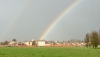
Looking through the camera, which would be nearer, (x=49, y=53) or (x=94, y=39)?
(x=49, y=53)

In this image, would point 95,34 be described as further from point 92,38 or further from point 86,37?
point 86,37

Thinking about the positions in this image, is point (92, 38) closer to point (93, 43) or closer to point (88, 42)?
point (93, 43)

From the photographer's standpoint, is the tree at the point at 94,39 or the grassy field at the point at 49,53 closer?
the grassy field at the point at 49,53

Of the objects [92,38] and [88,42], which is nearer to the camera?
[92,38]

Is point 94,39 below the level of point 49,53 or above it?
above

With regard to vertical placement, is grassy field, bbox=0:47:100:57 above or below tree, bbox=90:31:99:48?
below

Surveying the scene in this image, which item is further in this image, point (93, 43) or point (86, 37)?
point (86, 37)

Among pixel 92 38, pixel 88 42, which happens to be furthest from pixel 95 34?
pixel 88 42

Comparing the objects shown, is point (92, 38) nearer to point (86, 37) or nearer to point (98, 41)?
point (98, 41)

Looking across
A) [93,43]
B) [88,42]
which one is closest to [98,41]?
[93,43]

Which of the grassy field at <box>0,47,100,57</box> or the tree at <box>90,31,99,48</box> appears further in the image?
the tree at <box>90,31,99,48</box>

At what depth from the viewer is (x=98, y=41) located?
9350 cm

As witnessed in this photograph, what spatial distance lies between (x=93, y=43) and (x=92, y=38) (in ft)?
9.86

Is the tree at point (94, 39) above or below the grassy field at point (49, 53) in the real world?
above
